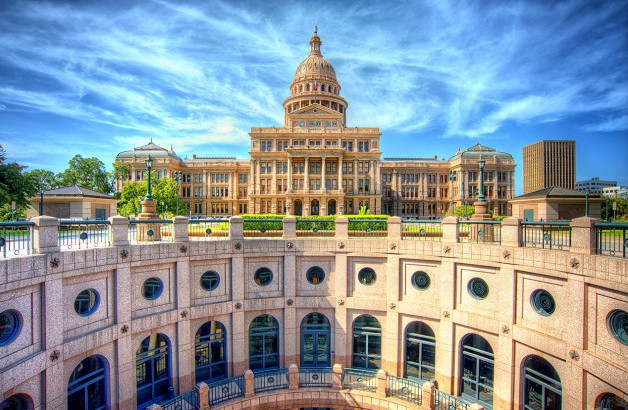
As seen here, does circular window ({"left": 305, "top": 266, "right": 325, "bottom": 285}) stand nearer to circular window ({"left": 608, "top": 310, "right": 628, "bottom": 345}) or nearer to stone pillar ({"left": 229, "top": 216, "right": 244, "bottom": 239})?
stone pillar ({"left": 229, "top": 216, "right": 244, "bottom": 239})

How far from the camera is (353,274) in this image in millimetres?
16656

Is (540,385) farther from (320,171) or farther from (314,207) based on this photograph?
(320,171)

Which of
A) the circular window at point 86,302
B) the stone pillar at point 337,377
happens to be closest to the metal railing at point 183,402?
the circular window at point 86,302

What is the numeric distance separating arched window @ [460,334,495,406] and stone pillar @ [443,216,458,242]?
451 cm

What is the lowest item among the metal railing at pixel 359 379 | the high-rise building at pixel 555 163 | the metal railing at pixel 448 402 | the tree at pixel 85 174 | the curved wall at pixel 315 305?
the metal railing at pixel 448 402

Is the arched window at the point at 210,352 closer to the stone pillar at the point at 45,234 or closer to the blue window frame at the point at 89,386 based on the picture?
the blue window frame at the point at 89,386

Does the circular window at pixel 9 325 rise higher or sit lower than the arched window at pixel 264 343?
higher

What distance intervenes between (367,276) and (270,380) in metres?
6.87

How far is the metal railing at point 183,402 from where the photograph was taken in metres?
13.5

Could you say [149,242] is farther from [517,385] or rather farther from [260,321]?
[517,385]

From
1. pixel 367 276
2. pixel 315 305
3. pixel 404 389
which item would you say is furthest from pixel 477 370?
pixel 315 305

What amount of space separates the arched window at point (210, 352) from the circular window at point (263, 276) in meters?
2.76

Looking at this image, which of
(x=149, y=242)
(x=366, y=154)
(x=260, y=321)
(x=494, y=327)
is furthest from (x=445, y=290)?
(x=366, y=154)

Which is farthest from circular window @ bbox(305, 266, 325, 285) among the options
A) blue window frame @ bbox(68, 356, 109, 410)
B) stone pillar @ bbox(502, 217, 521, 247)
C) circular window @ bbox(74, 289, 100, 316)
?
blue window frame @ bbox(68, 356, 109, 410)
